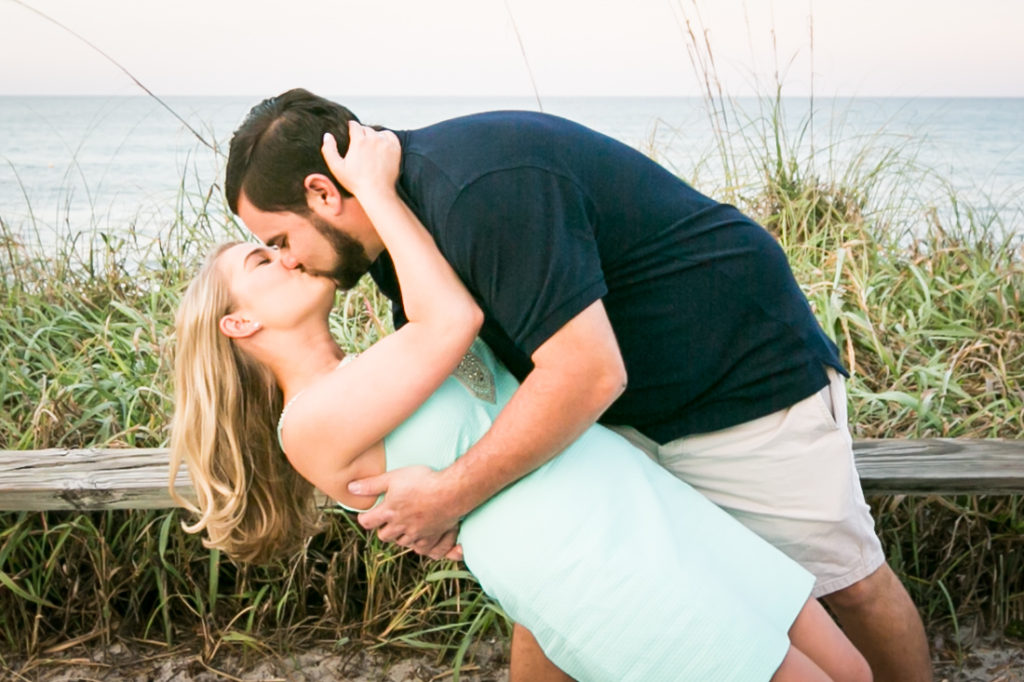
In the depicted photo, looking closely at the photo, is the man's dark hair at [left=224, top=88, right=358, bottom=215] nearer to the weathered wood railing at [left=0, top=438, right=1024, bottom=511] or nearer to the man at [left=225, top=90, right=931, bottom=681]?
the man at [left=225, top=90, right=931, bottom=681]

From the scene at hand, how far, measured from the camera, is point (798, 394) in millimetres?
1994

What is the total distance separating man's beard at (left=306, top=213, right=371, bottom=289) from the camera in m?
1.92

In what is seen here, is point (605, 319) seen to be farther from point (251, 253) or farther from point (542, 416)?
point (251, 253)

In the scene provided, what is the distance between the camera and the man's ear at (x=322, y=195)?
1884mm

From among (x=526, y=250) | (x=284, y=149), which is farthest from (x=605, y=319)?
(x=284, y=149)

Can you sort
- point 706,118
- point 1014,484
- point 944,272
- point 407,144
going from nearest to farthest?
1. point 407,144
2. point 1014,484
3. point 944,272
4. point 706,118

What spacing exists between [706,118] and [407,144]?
2809mm

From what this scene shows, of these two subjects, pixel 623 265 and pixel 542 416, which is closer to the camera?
pixel 542 416

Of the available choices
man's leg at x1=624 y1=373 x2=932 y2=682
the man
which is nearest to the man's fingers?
the man

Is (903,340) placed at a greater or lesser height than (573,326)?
lesser

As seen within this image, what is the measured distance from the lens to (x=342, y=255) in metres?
1.95

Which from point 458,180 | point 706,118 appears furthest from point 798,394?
point 706,118

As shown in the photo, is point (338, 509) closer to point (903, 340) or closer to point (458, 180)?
point (458, 180)

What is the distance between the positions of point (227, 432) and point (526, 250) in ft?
2.41
